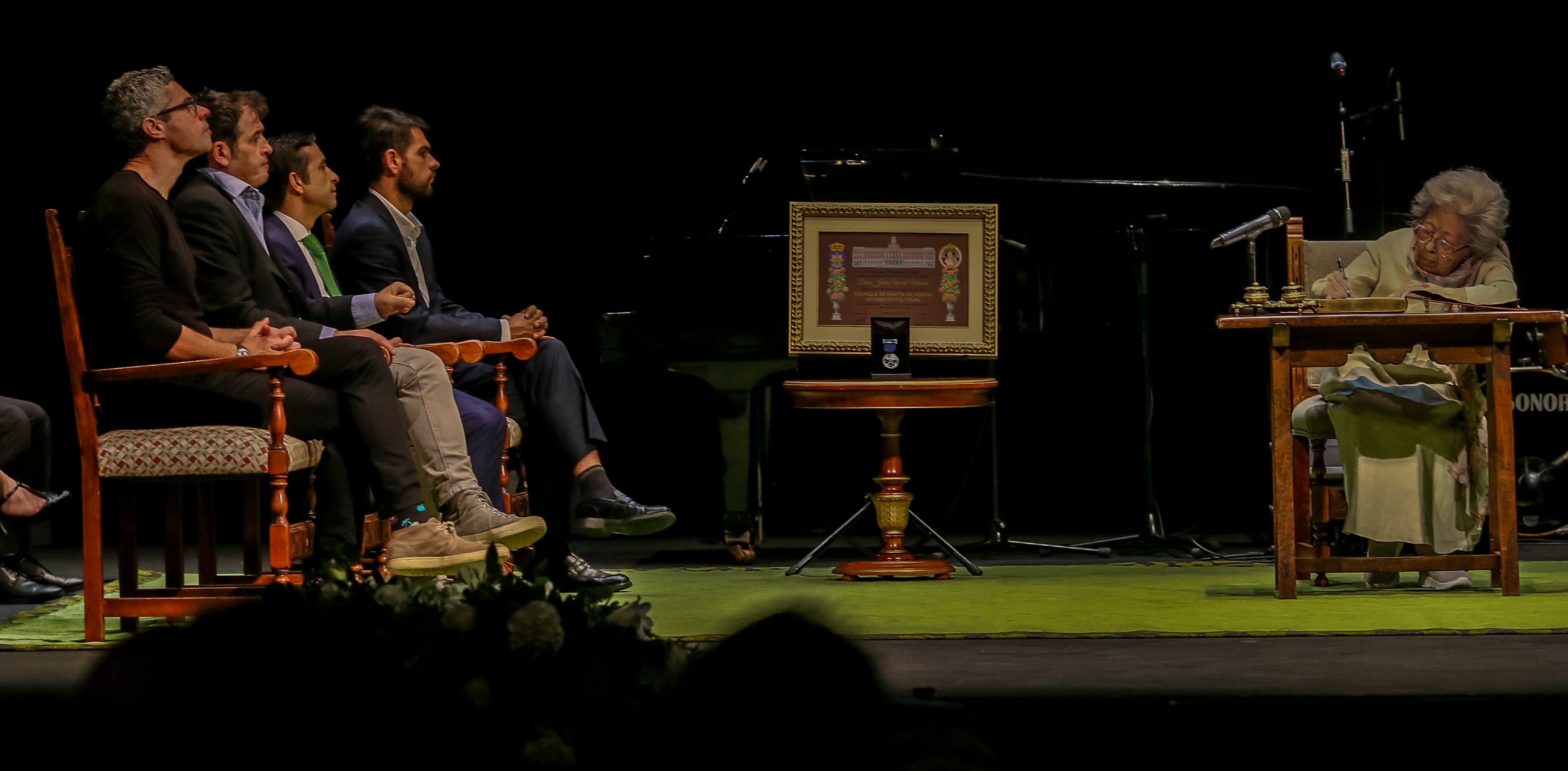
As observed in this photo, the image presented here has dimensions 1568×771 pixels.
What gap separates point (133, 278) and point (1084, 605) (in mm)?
2250

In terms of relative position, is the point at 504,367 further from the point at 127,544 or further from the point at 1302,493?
the point at 1302,493

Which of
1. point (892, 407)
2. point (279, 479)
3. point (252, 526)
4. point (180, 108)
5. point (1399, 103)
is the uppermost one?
point (1399, 103)

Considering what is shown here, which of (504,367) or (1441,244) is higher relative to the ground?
(1441,244)

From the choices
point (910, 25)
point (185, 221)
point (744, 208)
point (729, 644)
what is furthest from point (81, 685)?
point (910, 25)

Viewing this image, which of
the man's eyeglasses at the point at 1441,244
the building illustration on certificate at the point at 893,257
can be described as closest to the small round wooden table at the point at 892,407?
the building illustration on certificate at the point at 893,257

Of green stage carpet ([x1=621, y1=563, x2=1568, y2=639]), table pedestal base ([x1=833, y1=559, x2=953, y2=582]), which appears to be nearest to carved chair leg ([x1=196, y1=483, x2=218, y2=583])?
green stage carpet ([x1=621, y1=563, x2=1568, y2=639])

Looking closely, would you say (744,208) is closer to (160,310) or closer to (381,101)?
(381,101)

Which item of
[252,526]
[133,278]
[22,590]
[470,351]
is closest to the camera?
[133,278]

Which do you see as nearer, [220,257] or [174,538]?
[220,257]

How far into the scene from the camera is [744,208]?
17.9ft

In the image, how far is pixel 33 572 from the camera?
4.35 metres

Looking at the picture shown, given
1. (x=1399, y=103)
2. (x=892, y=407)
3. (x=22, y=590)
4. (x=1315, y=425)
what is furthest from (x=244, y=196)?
(x=1399, y=103)

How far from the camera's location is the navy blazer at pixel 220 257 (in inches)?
141

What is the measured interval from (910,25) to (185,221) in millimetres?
3313
